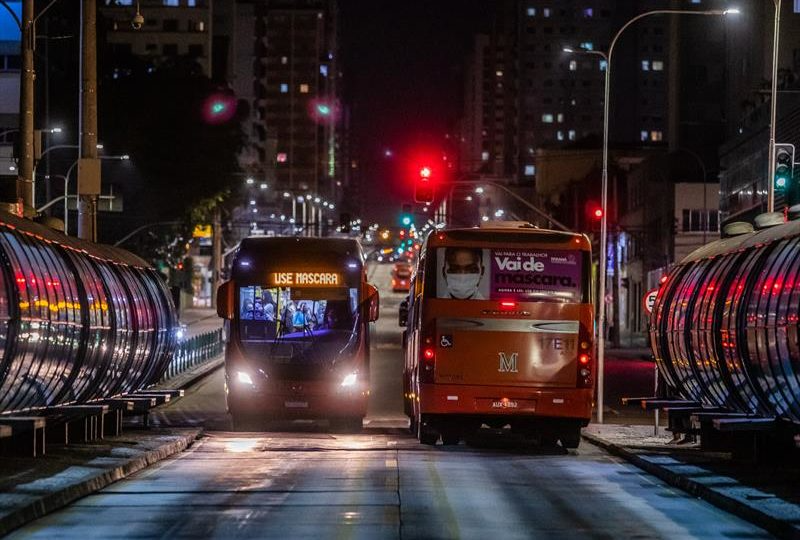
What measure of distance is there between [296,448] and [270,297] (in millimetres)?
4428

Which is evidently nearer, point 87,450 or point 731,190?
point 87,450

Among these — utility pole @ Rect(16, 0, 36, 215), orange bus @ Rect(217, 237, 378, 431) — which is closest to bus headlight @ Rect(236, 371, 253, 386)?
orange bus @ Rect(217, 237, 378, 431)

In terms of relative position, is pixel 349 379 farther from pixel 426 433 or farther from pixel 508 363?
pixel 508 363

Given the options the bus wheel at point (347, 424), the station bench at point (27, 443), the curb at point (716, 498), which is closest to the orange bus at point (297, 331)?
the bus wheel at point (347, 424)

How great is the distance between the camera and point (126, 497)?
53.5 feet

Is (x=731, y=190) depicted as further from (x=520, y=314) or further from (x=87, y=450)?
(x=87, y=450)

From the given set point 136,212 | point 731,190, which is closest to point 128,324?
point 731,190

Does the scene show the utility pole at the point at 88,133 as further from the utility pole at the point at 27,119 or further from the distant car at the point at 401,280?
the distant car at the point at 401,280

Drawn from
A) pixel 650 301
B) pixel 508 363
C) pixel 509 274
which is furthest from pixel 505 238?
pixel 650 301

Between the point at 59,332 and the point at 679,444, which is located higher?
the point at 59,332

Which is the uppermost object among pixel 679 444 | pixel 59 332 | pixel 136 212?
pixel 136 212

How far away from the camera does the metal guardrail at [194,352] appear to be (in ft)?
157

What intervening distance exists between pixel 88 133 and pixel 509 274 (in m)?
8.33

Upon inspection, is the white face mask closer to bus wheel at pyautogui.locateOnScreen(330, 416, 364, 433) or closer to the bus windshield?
the bus windshield
